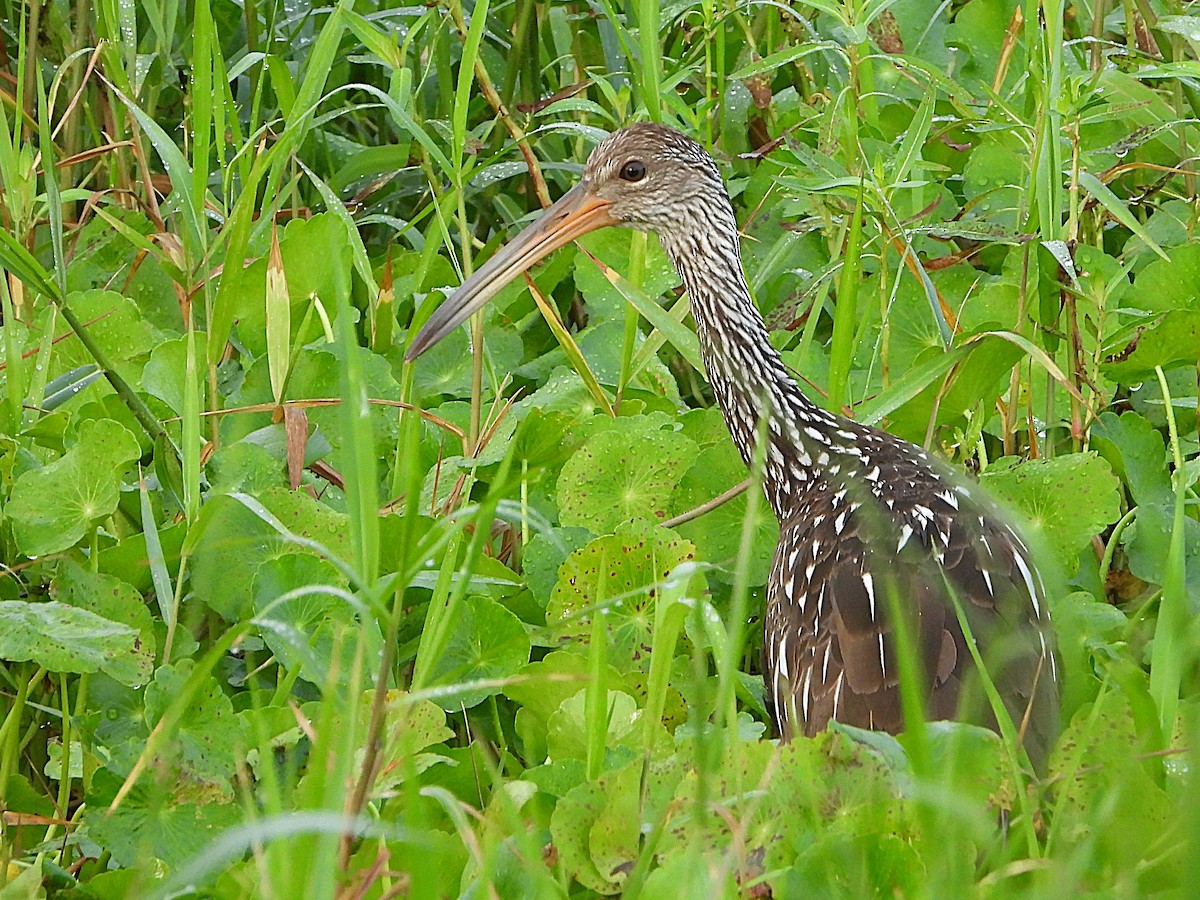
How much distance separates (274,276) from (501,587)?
0.77 metres

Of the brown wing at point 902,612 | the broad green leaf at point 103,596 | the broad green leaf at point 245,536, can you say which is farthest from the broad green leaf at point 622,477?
the broad green leaf at point 103,596

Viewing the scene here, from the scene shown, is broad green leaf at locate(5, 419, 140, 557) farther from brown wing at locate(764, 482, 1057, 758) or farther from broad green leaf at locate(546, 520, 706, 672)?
brown wing at locate(764, 482, 1057, 758)

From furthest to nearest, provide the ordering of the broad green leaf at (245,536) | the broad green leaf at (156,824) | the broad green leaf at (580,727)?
the broad green leaf at (245,536) < the broad green leaf at (580,727) < the broad green leaf at (156,824)

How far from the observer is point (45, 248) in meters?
4.52

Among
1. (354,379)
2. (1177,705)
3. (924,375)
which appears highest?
(354,379)

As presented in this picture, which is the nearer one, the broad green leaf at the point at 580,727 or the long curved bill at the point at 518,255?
the broad green leaf at the point at 580,727

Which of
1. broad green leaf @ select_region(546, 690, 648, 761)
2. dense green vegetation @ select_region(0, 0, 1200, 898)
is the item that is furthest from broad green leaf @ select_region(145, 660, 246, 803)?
broad green leaf @ select_region(546, 690, 648, 761)

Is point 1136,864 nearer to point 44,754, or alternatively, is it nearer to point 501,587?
point 501,587

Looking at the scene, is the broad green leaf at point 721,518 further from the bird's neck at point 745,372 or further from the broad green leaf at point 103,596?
the broad green leaf at point 103,596

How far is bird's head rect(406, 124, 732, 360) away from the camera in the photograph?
3.70 meters

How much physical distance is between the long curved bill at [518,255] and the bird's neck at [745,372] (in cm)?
19

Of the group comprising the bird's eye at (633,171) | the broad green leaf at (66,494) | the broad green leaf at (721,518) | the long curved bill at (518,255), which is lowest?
the broad green leaf at (721,518)

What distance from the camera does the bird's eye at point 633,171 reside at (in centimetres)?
370

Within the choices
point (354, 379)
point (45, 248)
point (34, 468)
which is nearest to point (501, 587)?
point (34, 468)
